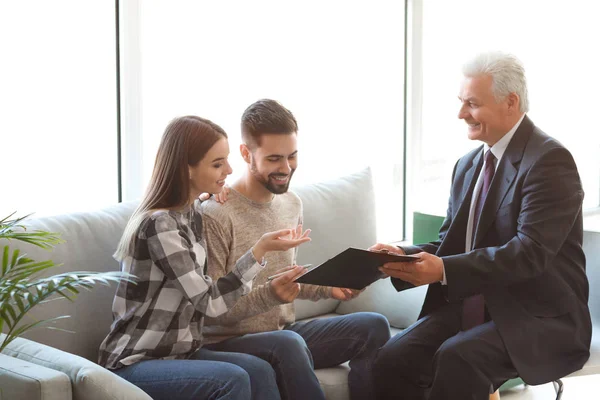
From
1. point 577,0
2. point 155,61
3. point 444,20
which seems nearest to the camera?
point 155,61

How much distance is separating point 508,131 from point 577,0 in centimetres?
270

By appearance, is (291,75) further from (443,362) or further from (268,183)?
(443,362)

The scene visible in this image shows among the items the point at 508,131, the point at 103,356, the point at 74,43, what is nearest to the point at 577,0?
the point at 508,131

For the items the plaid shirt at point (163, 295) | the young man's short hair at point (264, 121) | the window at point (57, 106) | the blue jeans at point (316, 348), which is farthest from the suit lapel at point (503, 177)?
the window at point (57, 106)

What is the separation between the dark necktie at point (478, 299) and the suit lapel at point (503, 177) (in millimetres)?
43

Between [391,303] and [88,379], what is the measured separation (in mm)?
1584

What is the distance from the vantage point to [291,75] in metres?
3.69

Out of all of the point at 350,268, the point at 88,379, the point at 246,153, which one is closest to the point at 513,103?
the point at 350,268

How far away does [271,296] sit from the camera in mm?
2467

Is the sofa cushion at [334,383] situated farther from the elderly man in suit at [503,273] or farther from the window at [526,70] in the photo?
the window at [526,70]

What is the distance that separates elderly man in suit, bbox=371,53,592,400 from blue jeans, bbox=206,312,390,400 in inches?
2.7

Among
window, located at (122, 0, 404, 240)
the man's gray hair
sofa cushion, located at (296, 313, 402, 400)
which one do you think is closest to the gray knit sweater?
sofa cushion, located at (296, 313, 402, 400)

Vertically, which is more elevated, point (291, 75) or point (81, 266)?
point (291, 75)

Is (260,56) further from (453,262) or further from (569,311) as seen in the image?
(569,311)
